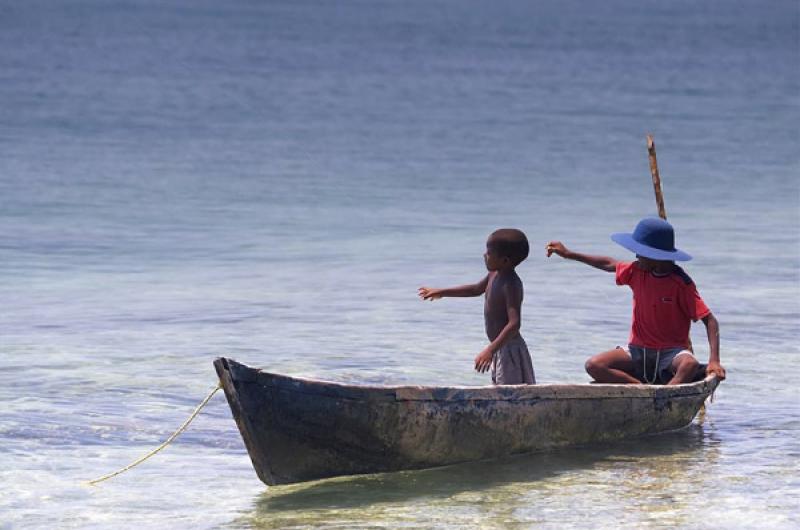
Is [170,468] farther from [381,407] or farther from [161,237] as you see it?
[161,237]

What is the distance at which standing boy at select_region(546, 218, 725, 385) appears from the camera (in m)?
9.03

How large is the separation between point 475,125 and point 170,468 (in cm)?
2947

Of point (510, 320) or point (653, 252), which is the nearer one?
point (510, 320)

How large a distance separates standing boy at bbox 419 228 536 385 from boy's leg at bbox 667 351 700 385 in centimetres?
90

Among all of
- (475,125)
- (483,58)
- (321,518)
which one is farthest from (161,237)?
(483,58)

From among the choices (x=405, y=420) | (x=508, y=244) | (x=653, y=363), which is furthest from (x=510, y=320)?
(x=653, y=363)

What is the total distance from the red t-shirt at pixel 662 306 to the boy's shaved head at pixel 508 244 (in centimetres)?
92

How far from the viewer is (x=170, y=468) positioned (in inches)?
349

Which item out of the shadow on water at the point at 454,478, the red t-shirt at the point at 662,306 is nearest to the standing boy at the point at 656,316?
the red t-shirt at the point at 662,306

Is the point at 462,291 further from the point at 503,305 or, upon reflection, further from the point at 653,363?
the point at 653,363

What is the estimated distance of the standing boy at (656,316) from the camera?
9031 millimetres

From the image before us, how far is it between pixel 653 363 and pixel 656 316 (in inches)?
11.4

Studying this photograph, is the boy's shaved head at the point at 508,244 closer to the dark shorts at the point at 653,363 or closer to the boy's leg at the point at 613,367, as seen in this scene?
the boy's leg at the point at 613,367

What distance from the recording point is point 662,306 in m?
9.17
